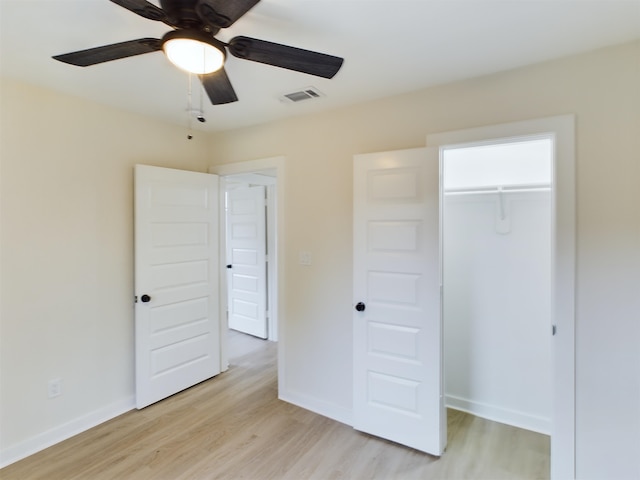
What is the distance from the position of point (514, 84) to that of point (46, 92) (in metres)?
3.10

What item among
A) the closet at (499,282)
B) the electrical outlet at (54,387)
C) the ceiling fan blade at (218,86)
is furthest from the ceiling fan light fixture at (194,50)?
the electrical outlet at (54,387)

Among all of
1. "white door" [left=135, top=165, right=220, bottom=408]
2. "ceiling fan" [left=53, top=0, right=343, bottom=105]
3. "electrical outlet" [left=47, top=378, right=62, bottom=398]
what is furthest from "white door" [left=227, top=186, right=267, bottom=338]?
"ceiling fan" [left=53, top=0, right=343, bottom=105]

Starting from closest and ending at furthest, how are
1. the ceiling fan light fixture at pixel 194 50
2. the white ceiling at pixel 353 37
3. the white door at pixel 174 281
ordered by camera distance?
1. the ceiling fan light fixture at pixel 194 50
2. the white ceiling at pixel 353 37
3. the white door at pixel 174 281

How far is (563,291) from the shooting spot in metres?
1.92

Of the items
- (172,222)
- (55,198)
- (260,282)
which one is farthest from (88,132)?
(260,282)

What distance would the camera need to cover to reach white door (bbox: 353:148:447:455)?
7.34 ft

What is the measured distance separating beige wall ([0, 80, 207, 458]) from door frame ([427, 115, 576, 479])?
3080 mm

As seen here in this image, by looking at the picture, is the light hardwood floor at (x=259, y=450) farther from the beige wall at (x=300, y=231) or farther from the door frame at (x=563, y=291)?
the door frame at (x=563, y=291)

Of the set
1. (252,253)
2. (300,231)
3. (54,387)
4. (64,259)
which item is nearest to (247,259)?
(252,253)

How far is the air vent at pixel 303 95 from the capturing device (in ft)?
7.77

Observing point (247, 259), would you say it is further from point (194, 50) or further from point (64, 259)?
point (194, 50)

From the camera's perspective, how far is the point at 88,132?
2.59 meters

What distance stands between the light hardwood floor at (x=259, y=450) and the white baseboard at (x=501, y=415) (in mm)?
66

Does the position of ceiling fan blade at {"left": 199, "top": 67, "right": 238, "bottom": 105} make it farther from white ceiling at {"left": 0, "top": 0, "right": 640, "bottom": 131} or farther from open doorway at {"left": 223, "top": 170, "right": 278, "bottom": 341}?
open doorway at {"left": 223, "top": 170, "right": 278, "bottom": 341}
